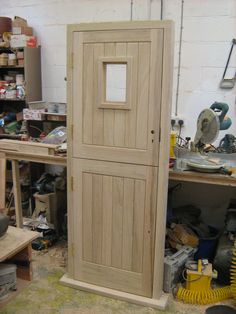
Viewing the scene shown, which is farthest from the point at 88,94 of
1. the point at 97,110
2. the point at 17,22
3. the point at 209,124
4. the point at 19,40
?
the point at 17,22

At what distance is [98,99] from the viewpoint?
218 cm

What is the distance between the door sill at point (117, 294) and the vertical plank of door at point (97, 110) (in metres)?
1.06

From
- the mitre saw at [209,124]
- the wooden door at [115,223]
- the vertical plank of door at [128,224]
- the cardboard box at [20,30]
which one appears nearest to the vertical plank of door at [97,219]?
the wooden door at [115,223]

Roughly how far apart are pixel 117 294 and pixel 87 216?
0.59m

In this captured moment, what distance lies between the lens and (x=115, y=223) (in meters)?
2.32

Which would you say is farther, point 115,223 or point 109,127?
point 115,223

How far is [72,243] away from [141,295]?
611 mm

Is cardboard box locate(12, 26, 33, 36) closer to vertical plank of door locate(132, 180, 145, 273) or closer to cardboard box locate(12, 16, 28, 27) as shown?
cardboard box locate(12, 16, 28, 27)

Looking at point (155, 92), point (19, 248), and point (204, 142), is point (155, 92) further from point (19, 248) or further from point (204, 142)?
point (19, 248)

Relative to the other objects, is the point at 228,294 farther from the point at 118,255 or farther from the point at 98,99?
the point at 98,99

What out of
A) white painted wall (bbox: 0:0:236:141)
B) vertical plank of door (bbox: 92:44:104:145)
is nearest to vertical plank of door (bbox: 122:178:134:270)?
vertical plank of door (bbox: 92:44:104:145)

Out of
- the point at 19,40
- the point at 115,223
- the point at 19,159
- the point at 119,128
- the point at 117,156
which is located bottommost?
the point at 115,223

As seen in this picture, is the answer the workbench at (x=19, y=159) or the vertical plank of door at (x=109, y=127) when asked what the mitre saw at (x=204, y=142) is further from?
the workbench at (x=19, y=159)

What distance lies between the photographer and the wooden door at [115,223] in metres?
2.22
